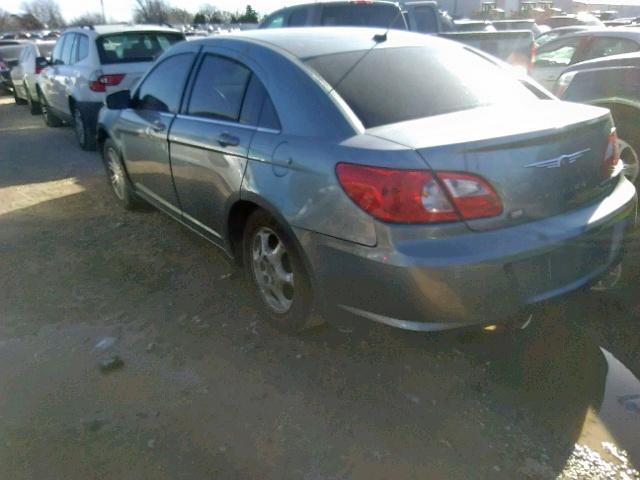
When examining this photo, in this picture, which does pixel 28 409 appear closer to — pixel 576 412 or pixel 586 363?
pixel 576 412

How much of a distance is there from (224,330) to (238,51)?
5.43 feet

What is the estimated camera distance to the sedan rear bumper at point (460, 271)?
95.3 inches

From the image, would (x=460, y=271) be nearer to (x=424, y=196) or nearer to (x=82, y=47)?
(x=424, y=196)

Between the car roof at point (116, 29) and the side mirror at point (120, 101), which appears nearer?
the side mirror at point (120, 101)

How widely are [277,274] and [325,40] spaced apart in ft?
4.61

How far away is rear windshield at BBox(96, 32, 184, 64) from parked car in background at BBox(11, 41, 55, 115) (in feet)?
8.82

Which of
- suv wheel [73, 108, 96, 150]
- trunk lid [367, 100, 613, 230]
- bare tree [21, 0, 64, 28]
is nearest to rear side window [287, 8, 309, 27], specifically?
suv wheel [73, 108, 96, 150]

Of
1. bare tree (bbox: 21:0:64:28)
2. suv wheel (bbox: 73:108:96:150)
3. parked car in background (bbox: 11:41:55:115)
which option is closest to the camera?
suv wheel (bbox: 73:108:96:150)

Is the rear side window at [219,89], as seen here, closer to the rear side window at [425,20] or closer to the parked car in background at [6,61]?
the rear side window at [425,20]

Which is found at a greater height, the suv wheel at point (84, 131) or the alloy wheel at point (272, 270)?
the alloy wheel at point (272, 270)

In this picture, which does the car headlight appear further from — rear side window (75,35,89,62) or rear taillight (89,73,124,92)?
rear side window (75,35,89,62)

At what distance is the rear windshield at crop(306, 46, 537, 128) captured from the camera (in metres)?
2.90

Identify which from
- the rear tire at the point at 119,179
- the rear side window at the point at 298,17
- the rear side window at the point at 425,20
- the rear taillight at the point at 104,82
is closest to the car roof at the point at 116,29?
the rear taillight at the point at 104,82

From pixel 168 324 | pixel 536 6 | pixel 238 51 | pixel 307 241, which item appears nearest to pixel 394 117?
pixel 307 241
